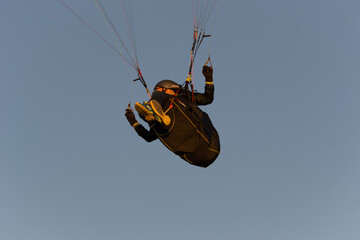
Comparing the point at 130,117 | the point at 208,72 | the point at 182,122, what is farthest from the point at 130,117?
the point at 208,72

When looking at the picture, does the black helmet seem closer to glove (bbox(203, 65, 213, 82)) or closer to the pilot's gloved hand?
glove (bbox(203, 65, 213, 82))

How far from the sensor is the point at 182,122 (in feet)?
33.8

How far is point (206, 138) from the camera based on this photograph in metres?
10.6

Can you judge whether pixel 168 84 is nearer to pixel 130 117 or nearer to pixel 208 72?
pixel 208 72

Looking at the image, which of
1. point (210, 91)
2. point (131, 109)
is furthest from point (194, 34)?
point (131, 109)

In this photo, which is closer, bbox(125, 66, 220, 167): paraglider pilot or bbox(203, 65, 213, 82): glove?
bbox(125, 66, 220, 167): paraglider pilot

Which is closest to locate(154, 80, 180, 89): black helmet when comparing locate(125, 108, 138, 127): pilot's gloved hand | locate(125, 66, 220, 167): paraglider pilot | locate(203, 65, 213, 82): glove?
locate(125, 66, 220, 167): paraglider pilot

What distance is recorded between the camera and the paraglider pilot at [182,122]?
10055mm

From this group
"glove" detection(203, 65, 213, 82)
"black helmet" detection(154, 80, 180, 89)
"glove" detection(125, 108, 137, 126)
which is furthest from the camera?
"glove" detection(125, 108, 137, 126)

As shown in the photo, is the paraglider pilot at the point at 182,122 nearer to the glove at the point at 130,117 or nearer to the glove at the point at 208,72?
the glove at the point at 208,72

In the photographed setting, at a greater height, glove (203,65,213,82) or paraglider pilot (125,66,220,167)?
glove (203,65,213,82)

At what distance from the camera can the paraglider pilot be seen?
10055mm

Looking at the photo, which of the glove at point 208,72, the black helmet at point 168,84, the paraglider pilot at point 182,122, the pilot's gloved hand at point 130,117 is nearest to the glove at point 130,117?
the pilot's gloved hand at point 130,117

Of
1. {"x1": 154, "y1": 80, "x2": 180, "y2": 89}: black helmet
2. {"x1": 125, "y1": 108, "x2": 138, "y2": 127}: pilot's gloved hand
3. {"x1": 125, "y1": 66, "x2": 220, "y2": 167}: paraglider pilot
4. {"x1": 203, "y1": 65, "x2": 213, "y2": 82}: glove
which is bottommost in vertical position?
{"x1": 125, "y1": 66, "x2": 220, "y2": 167}: paraglider pilot
